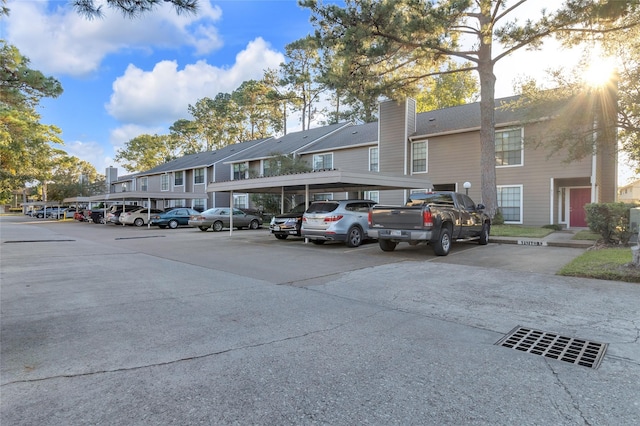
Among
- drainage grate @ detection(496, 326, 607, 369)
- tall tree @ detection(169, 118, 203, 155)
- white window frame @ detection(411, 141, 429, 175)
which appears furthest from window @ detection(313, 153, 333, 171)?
tall tree @ detection(169, 118, 203, 155)

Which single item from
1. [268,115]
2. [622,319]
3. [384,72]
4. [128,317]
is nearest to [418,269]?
[622,319]

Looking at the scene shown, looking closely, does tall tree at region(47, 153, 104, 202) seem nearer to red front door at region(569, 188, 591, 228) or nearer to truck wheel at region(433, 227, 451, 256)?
truck wheel at region(433, 227, 451, 256)

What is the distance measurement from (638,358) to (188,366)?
4.40m

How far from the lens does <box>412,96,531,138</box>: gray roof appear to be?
786 inches

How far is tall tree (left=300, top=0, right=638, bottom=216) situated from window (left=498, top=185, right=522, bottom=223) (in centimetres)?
251

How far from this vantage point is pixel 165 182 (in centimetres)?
4356

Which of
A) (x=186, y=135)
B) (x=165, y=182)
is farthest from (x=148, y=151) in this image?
(x=165, y=182)

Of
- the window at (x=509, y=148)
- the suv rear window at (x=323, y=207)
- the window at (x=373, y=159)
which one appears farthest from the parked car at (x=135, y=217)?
the window at (x=509, y=148)

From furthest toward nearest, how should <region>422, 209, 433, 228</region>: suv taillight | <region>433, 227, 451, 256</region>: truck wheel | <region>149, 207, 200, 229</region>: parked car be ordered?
<region>149, 207, 200, 229</region>: parked car, <region>433, 227, 451, 256</region>: truck wheel, <region>422, 209, 433, 228</region>: suv taillight

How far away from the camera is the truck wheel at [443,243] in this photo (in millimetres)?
10406

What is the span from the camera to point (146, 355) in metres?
3.71

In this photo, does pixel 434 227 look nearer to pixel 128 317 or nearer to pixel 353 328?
pixel 353 328

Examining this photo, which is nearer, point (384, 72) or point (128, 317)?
point (128, 317)

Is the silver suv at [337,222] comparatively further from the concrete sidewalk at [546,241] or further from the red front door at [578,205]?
the red front door at [578,205]
